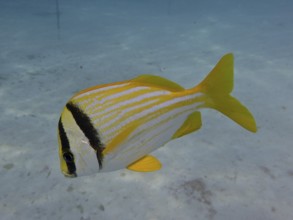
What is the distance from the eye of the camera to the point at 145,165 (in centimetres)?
125

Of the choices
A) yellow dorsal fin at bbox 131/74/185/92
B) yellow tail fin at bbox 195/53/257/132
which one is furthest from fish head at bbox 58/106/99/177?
yellow tail fin at bbox 195/53/257/132

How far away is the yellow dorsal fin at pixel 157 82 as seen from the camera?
1282 millimetres

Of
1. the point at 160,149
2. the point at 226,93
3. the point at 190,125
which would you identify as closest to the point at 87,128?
the point at 190,125

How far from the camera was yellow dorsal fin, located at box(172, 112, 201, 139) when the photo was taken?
1.36 meters

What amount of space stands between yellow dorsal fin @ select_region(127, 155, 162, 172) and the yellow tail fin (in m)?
0.42

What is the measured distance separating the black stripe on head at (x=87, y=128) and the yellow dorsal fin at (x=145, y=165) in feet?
0.58

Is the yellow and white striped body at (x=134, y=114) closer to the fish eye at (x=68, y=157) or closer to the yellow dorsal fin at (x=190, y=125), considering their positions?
the yellow dorsal fin at (x=190, y=125)

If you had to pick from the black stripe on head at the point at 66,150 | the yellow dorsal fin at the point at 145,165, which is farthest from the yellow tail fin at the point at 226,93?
the black stripe on head at the point at 66,150

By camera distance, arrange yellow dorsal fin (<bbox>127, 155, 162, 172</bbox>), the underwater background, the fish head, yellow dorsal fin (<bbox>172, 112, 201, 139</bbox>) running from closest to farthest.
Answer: the fish head
yellow dorsal fin (<bbox>127, 155, 162, 172</bbox>)
yellow dorsal fin (<bbox>172, 112, 201, 139</bbox>)
the underwater background

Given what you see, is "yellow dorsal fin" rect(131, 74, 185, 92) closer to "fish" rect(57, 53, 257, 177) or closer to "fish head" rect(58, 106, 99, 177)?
"fish" rect(57, 53, 257, 177)

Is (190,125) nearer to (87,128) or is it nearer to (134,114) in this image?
(134,114)

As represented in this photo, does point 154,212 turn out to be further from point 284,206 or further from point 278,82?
point 278,82

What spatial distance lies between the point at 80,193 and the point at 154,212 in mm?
827

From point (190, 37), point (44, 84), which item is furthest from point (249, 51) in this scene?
point (44, 84)
